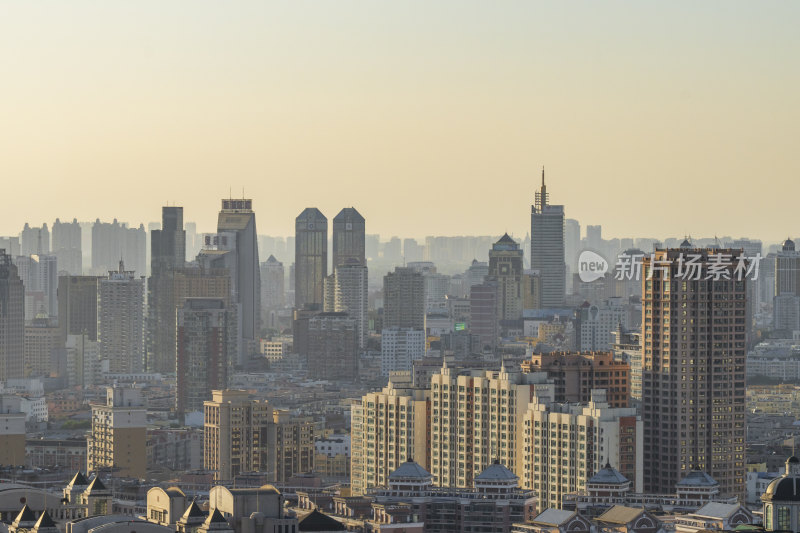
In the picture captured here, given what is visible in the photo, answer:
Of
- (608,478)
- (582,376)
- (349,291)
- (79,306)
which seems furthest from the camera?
(349,291)

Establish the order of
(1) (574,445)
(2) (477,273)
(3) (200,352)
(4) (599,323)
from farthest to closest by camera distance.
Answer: (2) (477,273) → (4) (599,323) → (3) (200,352) → (1) (574,445)

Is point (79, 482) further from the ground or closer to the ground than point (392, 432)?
closer to the ground

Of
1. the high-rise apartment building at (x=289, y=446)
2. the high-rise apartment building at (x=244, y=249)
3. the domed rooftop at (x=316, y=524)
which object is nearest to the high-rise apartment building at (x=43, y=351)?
the high-rise apartment building at (x=244, y=249)

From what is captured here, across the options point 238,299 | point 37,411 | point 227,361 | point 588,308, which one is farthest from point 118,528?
point 238,299

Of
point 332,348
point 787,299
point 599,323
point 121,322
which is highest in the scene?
point 787,299

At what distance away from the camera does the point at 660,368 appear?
66.4 meters

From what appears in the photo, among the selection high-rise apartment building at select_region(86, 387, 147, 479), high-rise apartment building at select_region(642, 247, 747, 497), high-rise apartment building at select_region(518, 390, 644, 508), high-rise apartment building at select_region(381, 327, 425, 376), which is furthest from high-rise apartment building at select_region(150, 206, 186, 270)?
high-rise apartment building at select_region(518, 390, 644, 508)

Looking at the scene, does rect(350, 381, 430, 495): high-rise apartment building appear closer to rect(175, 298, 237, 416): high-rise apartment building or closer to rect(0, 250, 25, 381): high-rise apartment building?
rect(175, 298, 237, 416): high-rise apartment building

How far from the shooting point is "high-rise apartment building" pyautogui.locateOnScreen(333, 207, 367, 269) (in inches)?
7279

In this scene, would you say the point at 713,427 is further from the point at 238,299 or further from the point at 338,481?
the point at 238,299

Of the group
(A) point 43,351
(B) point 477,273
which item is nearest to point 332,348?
(A) point 43,351

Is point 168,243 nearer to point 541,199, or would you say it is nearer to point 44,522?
point 541,199

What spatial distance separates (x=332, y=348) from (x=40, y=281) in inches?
1389

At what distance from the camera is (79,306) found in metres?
156
